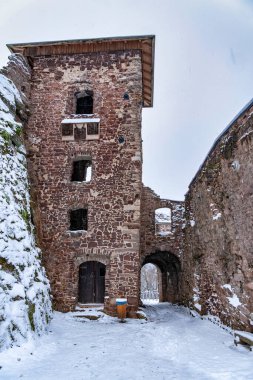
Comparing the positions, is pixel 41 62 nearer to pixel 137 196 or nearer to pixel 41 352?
pixel 137 196

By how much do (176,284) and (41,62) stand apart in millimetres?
12538

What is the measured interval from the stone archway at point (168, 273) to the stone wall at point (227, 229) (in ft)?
13.2

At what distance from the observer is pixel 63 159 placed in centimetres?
1147

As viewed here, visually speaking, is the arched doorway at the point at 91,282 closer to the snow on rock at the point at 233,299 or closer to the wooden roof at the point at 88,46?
the snow on rock at the point at 233,299

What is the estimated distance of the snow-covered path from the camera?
475cm

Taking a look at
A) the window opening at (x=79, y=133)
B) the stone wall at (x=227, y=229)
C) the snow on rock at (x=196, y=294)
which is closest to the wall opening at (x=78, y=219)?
the window opening at (x=79, y=133)

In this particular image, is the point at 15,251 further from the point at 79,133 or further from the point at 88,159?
the point at 79,133

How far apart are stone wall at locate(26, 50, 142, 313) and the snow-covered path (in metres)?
2.07

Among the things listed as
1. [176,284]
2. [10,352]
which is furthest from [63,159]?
[176,284]

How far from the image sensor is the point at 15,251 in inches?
287

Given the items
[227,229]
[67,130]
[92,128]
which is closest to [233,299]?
[227,229]

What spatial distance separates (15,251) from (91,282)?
4.52 meters

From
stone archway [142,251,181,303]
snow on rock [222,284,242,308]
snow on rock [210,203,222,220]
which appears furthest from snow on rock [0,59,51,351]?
stone archway [142,251,181,303]

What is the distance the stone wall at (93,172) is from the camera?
10.3 m
